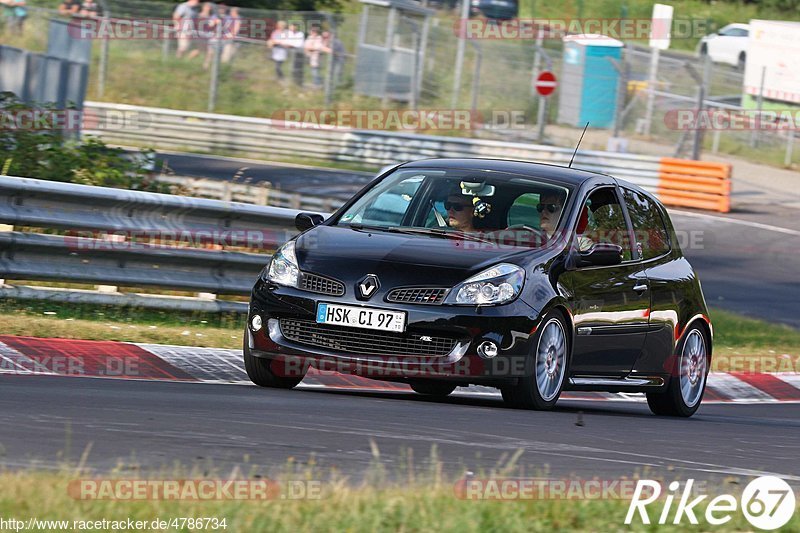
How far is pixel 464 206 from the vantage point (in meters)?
9.31

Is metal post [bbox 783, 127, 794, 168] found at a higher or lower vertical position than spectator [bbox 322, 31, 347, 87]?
lower

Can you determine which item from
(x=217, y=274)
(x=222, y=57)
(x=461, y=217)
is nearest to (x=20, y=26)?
(x=222, y=57)

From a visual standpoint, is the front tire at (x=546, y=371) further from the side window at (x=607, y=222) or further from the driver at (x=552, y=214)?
the side window at (x=607, y=222)

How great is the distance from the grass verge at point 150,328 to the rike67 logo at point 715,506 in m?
5.24

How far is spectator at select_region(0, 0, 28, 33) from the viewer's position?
31.0 meters

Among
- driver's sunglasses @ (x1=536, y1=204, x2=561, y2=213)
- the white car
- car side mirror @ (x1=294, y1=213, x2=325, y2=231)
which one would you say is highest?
Result: the white car

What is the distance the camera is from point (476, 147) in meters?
31.2

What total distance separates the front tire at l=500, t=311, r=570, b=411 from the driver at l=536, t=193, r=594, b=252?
64 centimetres

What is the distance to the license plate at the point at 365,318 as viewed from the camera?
8.22m

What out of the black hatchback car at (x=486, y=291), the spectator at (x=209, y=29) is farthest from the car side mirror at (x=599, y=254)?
the spectator at (x=209, y=29)

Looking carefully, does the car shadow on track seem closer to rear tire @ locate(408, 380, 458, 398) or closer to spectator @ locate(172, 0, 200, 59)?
rear tire @ locate(408, 380, 458, 398)

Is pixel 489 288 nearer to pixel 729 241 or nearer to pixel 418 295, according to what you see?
pixel 418 295

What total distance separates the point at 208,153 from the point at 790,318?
16437 millimetres

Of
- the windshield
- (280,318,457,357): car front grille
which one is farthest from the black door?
(280,318,457,357): car front grille
